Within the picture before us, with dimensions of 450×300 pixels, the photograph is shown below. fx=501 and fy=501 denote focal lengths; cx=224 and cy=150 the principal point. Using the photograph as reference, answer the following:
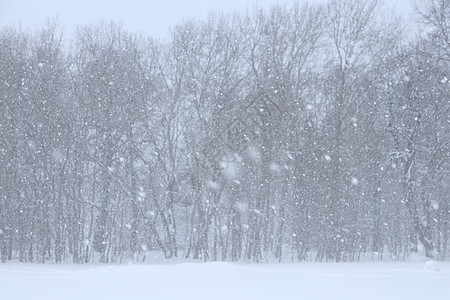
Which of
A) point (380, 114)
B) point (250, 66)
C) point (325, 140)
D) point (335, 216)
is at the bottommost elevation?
point (335, 216)

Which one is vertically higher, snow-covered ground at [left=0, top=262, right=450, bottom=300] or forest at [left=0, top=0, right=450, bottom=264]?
forest at [left=0, top=0, right=450, bottom=264]

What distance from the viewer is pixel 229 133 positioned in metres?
21.2

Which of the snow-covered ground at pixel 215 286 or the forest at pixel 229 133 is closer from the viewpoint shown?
the snow-covered ground at pixel 215 286

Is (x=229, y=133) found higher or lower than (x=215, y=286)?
higher

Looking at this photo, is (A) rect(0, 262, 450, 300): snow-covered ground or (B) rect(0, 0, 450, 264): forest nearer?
(A) rect(0, 262, 450, 300): snow-covered ground

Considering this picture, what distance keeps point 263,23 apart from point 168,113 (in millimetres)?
6092

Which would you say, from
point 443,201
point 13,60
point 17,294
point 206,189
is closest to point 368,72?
point 443,201

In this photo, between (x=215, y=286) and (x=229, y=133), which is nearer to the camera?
(x=215, y=286)

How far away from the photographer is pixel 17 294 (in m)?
8.36

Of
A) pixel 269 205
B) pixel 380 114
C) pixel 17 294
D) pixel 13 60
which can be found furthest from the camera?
pixel 380 114

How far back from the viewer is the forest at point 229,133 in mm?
20531

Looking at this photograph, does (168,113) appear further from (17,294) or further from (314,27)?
(17,294)

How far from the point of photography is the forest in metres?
20.5

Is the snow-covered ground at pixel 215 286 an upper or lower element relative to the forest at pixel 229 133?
lower
